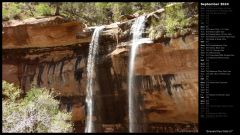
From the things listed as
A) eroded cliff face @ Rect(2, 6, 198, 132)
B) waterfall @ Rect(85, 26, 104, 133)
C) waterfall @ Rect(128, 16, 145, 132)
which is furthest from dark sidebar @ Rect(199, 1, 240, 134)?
waterfall @ Rect(85, 26, 104, 133)

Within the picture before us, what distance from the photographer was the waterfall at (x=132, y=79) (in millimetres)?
13492

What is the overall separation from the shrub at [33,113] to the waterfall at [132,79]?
216cm

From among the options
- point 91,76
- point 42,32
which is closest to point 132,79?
point 91,76

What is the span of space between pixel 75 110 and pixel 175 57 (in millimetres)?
4656

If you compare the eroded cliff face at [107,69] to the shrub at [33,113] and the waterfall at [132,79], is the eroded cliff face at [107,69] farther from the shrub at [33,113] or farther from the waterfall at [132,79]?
the shrub at [33,113]

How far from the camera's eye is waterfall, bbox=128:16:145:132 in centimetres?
1349

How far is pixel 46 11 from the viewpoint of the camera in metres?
14.6

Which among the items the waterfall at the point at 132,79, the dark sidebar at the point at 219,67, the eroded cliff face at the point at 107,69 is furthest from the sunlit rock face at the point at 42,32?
the dark sidebar at the point at 219,67

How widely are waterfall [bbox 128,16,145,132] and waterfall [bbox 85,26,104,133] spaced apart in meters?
1.40

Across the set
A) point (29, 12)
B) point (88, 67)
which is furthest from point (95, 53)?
point (29, 12)

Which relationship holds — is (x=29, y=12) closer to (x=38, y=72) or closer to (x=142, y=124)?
(x=38, y=72)

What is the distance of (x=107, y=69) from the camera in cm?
1445

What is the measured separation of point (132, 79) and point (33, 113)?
344 cm

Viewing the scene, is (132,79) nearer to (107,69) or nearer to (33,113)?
(107,69)
